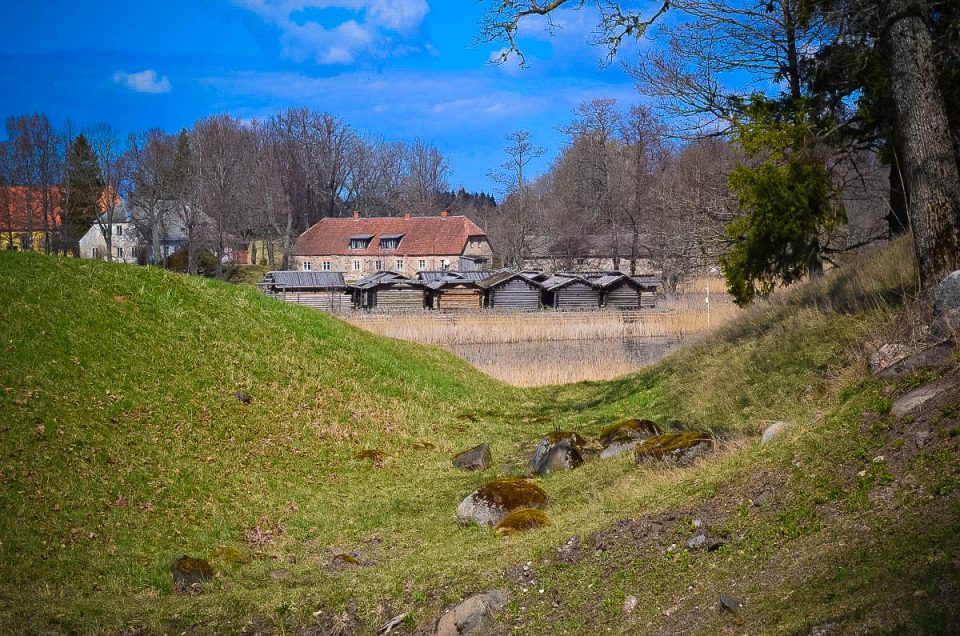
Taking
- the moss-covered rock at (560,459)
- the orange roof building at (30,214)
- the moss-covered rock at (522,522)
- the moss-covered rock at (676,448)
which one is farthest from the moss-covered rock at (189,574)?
the orange roof building at (30,214)

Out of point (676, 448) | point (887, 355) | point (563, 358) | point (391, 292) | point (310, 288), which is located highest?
point (310, 288)

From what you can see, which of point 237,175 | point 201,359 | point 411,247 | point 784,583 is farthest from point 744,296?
point 237,175

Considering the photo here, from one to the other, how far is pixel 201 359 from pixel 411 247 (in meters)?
67.6

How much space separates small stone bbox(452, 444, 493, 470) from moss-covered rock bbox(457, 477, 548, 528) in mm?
3374

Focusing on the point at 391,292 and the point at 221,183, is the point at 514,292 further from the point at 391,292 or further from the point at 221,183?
the point at 221,183

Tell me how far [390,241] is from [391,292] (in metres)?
25.6

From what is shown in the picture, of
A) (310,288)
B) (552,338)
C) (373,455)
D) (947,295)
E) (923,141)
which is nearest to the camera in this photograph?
(947,295)

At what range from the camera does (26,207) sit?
219 feet

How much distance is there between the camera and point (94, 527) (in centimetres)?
924

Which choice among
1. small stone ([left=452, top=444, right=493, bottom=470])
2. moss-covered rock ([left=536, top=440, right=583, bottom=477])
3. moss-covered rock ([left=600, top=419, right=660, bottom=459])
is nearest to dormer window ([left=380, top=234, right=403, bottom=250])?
small stone ([left=452, top=444, right=493, bottom=470])

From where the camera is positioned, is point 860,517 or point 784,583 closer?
point 784,583

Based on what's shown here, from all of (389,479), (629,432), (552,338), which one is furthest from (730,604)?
(552,338)

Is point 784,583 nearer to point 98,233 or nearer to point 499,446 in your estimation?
point 499,446

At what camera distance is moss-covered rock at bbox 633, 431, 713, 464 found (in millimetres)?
9047
